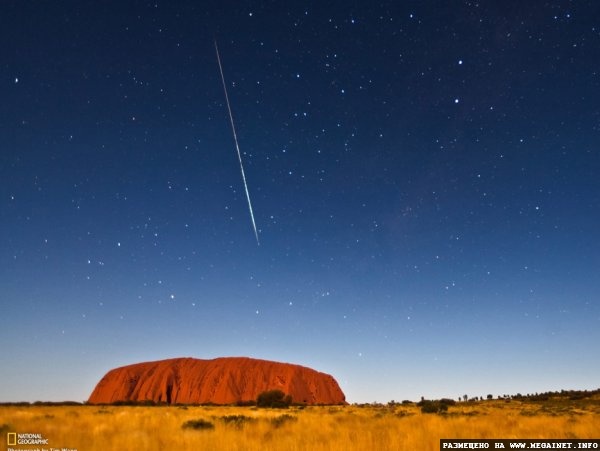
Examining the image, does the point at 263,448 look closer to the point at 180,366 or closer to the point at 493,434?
the point at 493,434

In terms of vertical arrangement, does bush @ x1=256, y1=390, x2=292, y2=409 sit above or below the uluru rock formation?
above

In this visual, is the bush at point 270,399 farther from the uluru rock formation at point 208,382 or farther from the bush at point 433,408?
the uluru rock formation at point 208,382

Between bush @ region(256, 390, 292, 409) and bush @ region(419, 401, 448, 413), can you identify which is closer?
bush @ region(419, 401, 448, 413)

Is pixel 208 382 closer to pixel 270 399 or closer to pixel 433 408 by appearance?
pixel 270 399

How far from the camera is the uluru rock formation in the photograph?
9206 centimetres

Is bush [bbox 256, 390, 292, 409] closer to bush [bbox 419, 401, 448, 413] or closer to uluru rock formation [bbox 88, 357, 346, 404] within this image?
bush [bbox 419, 401, 448, 413]

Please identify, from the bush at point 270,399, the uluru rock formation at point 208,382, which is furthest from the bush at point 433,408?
the uluru rock formation at point 208,382

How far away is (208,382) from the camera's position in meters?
93.7

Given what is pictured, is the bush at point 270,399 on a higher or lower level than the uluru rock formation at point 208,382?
higher

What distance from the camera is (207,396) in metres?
91.2

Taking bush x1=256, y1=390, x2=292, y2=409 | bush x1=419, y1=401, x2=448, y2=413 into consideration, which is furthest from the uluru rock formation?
bush x1=419, y1=401, x2=448, y2=413

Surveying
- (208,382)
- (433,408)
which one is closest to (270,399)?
(433,408)

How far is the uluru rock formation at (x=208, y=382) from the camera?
9206cm

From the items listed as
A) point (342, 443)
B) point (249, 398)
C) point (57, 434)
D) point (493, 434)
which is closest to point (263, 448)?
point (342, 443)
